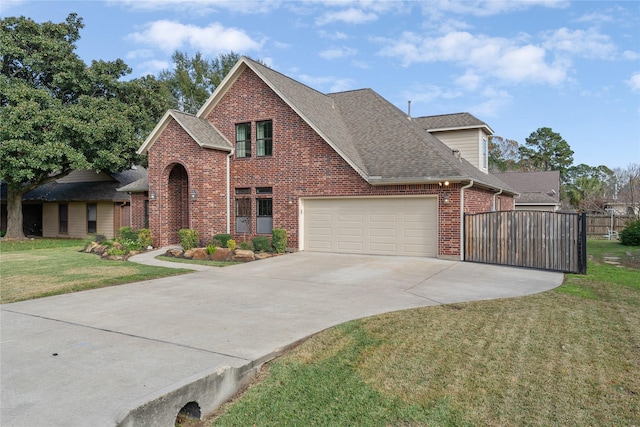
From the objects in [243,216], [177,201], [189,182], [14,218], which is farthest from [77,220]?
[243,216]

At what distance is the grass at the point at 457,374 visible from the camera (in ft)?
11.9

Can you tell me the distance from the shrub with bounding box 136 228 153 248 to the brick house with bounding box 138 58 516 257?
321 millimetres

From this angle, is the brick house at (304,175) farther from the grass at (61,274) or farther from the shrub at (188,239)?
Answer: the grass at (61,274)

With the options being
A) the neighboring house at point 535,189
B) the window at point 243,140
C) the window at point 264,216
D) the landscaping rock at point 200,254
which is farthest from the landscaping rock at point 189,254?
the neighboring house at point 535,189

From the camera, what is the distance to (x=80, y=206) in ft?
84.0

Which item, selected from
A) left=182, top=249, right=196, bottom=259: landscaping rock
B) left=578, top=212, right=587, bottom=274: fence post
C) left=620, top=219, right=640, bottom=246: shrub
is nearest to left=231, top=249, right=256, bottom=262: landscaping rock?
left=182, top=249, right=196, bottom=259: landscaping rock

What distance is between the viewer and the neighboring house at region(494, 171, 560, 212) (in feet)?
95.7

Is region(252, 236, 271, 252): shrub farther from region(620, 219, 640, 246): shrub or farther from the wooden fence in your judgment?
the wooden fence

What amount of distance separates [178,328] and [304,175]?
10.4m

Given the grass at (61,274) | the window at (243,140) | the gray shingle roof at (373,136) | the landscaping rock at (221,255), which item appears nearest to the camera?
the grass at (61,274)

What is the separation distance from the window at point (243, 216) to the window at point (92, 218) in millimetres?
12823

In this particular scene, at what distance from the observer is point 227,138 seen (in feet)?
57.1

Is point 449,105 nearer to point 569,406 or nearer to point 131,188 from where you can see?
point 131,188

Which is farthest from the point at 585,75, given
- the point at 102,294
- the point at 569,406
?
the point at 102,294
